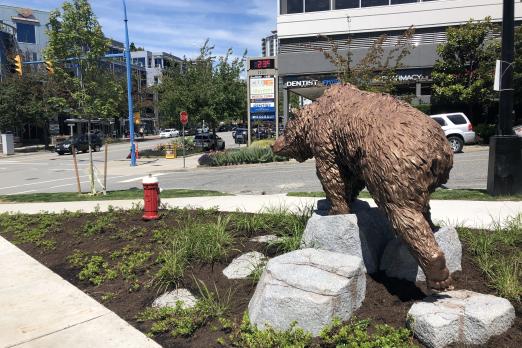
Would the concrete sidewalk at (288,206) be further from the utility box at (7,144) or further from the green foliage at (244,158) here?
the utility box at (7,144)

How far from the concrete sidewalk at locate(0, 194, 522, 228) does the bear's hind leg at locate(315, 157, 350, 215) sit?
158 cm

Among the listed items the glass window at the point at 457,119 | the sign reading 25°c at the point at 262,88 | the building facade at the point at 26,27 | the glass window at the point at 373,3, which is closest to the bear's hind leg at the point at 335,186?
the glass window at the point at 457,119

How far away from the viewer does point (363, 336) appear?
10.3 ft

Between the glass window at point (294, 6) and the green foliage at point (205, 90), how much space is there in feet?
17.4

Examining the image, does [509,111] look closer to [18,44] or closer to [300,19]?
[300,19]

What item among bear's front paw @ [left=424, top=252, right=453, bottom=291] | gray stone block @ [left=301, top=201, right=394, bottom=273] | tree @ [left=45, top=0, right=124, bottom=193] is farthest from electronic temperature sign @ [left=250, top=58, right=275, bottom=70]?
bear's front paw @ [left=424, top=252, right=453, bottom=291]

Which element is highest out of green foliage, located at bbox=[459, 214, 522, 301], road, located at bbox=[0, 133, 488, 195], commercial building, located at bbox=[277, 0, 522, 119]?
commercial building, located at bbox=[277, 0, 522, 119]

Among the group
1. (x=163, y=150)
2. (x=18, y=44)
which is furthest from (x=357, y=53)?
(x=18, y=44)

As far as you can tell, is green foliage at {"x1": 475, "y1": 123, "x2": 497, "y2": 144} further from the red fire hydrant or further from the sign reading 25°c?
the red fire hydrant

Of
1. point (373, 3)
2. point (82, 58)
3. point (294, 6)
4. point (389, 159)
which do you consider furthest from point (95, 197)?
point (373, 3)

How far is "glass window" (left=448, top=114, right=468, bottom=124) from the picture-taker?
64.2ft

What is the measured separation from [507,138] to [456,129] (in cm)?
1171

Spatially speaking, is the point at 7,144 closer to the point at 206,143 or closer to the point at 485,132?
the point at 206,143

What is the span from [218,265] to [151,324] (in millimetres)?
1202
